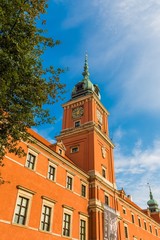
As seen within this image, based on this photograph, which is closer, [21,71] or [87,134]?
[21,71]

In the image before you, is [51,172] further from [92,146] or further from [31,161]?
[92,146]

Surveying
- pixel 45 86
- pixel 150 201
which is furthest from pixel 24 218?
pixel 150 201

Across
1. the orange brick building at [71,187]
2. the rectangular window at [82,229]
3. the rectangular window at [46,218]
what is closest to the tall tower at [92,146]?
the orange brick building at [71,187]

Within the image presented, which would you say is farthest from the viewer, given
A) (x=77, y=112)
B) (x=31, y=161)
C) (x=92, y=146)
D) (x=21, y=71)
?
(x=77, y=112)

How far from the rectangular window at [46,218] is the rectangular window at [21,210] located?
205 cm

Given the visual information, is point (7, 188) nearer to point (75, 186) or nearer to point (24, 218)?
point (24, 218)

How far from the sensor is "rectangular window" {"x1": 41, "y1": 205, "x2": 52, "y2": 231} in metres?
17.3

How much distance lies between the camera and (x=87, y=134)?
29.9 m

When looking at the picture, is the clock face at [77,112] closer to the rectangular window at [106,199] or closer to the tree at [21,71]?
the rectangular window at [106,199]

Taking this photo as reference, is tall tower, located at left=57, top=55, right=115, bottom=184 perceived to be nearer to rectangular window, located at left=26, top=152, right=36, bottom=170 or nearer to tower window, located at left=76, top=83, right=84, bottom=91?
tower window, located at left=76, top=83, right=84, bottom=91

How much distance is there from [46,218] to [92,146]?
1230cm

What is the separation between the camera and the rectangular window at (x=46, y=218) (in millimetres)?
17281

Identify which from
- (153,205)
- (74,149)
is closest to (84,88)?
(74,149)

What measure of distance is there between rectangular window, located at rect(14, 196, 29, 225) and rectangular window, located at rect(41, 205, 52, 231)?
2.05 meters
